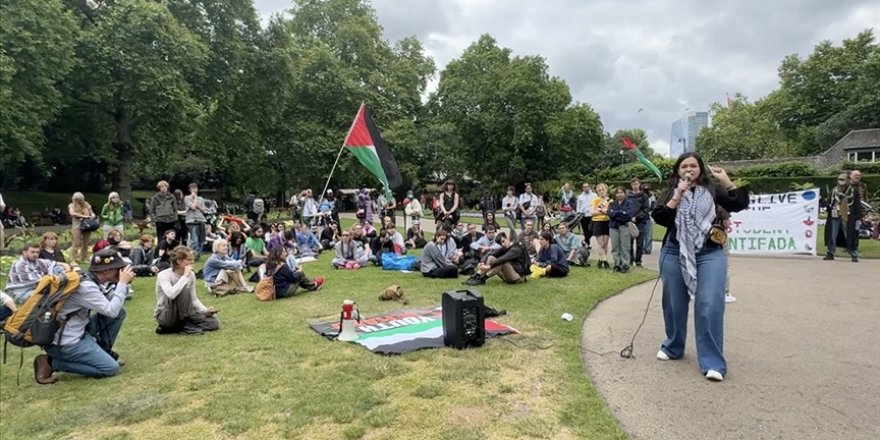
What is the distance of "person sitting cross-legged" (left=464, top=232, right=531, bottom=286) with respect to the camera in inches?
372

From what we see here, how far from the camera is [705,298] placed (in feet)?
15.2

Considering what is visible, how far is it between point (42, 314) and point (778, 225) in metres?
13.8

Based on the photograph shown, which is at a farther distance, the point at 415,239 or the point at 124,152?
the point at 124,152

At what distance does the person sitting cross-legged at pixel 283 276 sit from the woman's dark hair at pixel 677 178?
238 inches

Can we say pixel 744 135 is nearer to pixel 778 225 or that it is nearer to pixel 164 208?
pixel 778 225

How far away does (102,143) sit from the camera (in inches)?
1166

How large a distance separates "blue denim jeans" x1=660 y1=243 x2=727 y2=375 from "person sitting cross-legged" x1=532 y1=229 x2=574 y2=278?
16.4 ft

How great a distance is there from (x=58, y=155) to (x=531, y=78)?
3359 centimetres

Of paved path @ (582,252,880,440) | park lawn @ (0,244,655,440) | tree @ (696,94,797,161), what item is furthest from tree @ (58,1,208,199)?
tree @ (696,94,797,161)

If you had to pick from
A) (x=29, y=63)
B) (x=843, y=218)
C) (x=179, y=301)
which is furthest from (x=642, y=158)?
(x=29, y=63)

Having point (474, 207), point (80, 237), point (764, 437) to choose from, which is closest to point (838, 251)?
point (764, 437)

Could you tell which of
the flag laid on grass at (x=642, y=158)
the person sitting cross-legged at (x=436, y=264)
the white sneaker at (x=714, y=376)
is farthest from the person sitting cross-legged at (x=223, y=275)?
the flag laid on grass at (x=642, y=158)

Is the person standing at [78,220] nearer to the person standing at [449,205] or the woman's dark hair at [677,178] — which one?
the person standing at [449,205]

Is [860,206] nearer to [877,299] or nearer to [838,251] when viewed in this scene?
[838,251]
